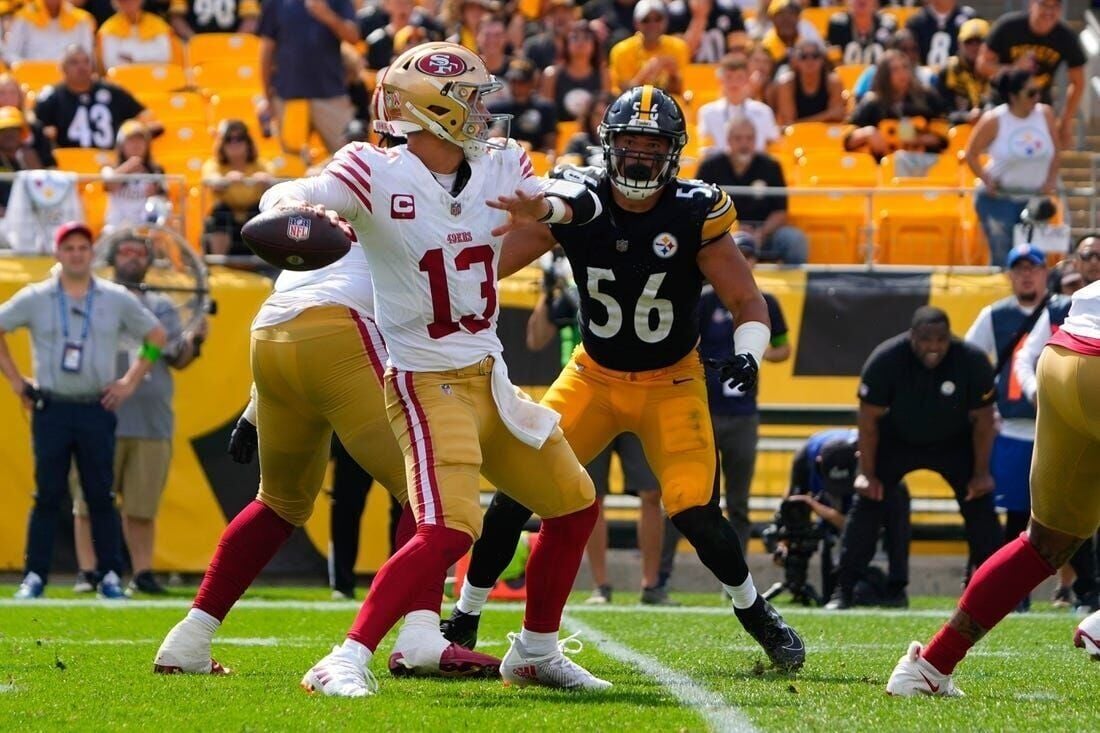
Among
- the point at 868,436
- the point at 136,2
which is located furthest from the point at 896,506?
the point at 136,2

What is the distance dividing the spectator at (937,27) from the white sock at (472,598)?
9.29 meters

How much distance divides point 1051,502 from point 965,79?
29.4ft

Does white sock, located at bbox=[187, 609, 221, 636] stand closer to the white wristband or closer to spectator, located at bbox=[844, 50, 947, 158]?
the white wristband

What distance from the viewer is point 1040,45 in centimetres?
1279

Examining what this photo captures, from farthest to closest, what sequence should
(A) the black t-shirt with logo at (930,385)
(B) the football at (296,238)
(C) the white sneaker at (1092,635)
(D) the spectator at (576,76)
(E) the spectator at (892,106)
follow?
(D) the spectator at (576,76) → (E) the spectator at (892,106) → (A) the black t-shirt with logo at (930,385) → (C) the white sneaker at (1092,635) → (B) the football at (296,238)

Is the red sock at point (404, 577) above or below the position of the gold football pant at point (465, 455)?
below

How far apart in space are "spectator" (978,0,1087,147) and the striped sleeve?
7485mm

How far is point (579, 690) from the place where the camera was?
5.14 meters

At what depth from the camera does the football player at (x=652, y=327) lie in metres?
5.69

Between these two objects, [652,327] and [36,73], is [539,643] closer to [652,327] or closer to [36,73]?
[652,327]

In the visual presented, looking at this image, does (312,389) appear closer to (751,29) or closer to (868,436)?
(868,436)

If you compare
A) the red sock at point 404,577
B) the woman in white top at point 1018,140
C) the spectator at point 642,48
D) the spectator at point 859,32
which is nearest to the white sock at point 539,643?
the red sock at point 404,577

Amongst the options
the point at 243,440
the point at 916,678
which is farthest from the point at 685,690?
the point at 243,440

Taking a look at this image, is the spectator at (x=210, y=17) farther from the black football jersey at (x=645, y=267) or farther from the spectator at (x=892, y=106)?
the black football jersey at (x=645, y=267)
